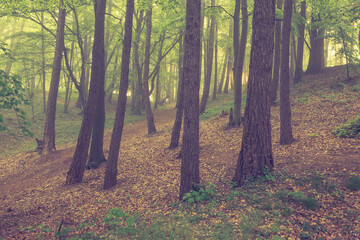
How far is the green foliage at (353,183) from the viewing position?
260 inches

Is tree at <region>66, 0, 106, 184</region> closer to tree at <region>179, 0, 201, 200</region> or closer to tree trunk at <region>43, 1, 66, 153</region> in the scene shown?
tree at <region>179, 0, 201, 200</region>

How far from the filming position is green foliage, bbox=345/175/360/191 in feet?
21.6

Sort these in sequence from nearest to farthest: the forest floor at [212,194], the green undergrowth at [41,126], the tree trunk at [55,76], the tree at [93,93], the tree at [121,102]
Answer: the forest floor at [212,194], the tree at [121,102], the tree at [93,93], the tree trunk at [55,76], the green undergrowth at [41,126]

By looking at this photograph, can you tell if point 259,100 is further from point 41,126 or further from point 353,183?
point 41,126

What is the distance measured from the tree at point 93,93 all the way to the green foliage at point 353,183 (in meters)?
9.32

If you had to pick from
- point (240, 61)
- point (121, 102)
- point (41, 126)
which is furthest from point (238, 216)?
point (41, 126)

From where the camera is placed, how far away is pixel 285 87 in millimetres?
10594

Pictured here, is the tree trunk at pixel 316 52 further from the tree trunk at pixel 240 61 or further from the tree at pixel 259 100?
the tree at pixel 259 100

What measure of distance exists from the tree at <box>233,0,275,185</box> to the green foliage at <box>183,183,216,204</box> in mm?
939

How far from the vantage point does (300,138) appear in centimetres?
1117

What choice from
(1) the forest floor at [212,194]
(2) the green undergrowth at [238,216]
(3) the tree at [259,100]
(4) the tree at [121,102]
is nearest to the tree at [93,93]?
(1) the forest floor at [212,194]

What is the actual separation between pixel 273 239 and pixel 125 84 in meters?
7.34

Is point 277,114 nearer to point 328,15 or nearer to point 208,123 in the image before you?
point 208,123

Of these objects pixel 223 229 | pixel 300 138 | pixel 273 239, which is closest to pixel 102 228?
pixel 223 229
